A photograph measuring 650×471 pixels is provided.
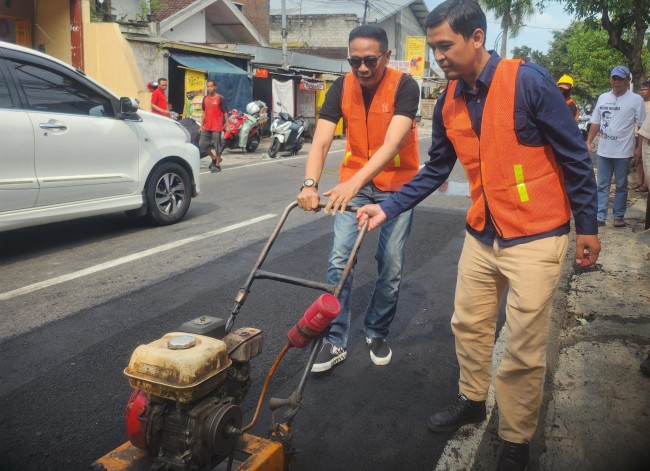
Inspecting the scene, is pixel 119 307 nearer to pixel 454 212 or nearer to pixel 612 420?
pixel 612 420

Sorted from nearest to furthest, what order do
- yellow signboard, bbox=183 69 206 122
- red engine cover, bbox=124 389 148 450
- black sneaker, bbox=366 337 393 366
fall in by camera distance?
red engine cover, bbox=124 389 148 450, black sneaker, bbox=366 337 393 366, yellow signboard, bbox=183 69 206 122

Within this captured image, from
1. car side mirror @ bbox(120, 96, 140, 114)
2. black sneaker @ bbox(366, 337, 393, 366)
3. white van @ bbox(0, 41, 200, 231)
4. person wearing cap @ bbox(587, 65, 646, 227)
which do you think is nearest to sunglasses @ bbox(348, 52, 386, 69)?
black sneaker @ bbox(366, 337, 393, 366)

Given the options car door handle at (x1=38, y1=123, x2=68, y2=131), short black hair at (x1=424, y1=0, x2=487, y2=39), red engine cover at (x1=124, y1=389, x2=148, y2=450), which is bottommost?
red engine cover at (x1=124, y1=389, x2=148, y2=450)

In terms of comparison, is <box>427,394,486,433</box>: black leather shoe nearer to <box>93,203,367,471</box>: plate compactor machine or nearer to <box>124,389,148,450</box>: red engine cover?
<box>93,203,367,471</box>: plate compactor machine

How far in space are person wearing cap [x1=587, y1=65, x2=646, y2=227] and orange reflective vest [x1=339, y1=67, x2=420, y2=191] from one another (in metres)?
4.57

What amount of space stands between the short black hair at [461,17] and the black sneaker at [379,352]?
6.47 ft

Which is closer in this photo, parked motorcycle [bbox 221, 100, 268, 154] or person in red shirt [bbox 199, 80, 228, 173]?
person in red shirt [bbox 199, 80, 228, 173]

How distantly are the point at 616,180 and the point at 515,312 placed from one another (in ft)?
19.3

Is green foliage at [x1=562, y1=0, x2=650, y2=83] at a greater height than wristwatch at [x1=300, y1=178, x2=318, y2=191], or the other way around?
green foliage at [x1=562, y1=0, x2=650, y2=83]

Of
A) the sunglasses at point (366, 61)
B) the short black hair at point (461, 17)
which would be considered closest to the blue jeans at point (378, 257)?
the sunglasses at point (366, 61)

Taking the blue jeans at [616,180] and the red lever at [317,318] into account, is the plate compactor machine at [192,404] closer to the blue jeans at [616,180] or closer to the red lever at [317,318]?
the red lever at [317,318]

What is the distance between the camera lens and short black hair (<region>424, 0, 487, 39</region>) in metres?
2.62

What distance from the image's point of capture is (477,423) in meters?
3.22

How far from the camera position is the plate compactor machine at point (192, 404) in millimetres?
2107
